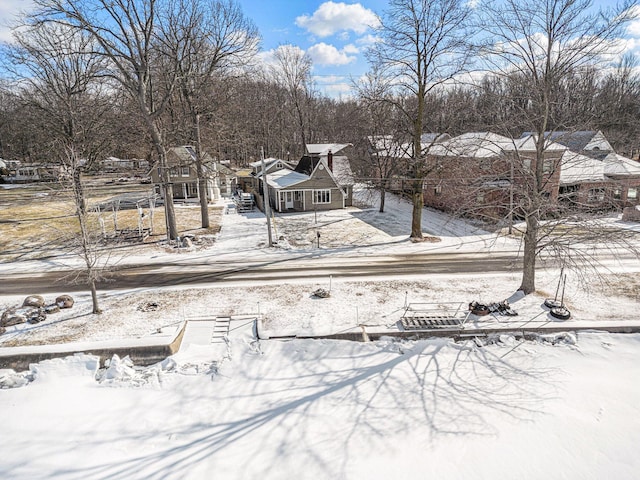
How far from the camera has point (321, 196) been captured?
3672 cm

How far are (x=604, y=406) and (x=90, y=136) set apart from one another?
40.5m

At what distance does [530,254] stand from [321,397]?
10.6 m

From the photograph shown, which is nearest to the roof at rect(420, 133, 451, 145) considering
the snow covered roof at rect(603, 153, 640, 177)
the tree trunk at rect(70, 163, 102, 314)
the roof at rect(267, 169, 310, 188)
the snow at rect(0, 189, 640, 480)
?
the snow at rect(0, 189, 640, 480)

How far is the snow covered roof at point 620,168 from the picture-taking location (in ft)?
109

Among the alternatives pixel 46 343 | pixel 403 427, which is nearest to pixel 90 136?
pixel 46 343

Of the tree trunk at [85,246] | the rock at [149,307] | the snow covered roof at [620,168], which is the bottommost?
the rock at [149,307]

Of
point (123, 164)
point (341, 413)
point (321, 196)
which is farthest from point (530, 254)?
point (123, 164)

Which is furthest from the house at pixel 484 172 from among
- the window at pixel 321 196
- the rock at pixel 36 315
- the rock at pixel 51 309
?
the rock at pixel 36 315

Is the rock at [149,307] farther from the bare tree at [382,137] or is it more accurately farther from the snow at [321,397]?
the bare tree at [382,137]

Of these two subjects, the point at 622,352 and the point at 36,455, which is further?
the point at 622,352

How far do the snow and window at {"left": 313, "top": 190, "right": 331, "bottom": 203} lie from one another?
68.9 ft

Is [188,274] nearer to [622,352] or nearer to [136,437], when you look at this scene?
[136,437]

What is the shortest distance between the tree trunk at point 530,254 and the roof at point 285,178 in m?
22.9

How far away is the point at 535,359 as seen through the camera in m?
11.7
